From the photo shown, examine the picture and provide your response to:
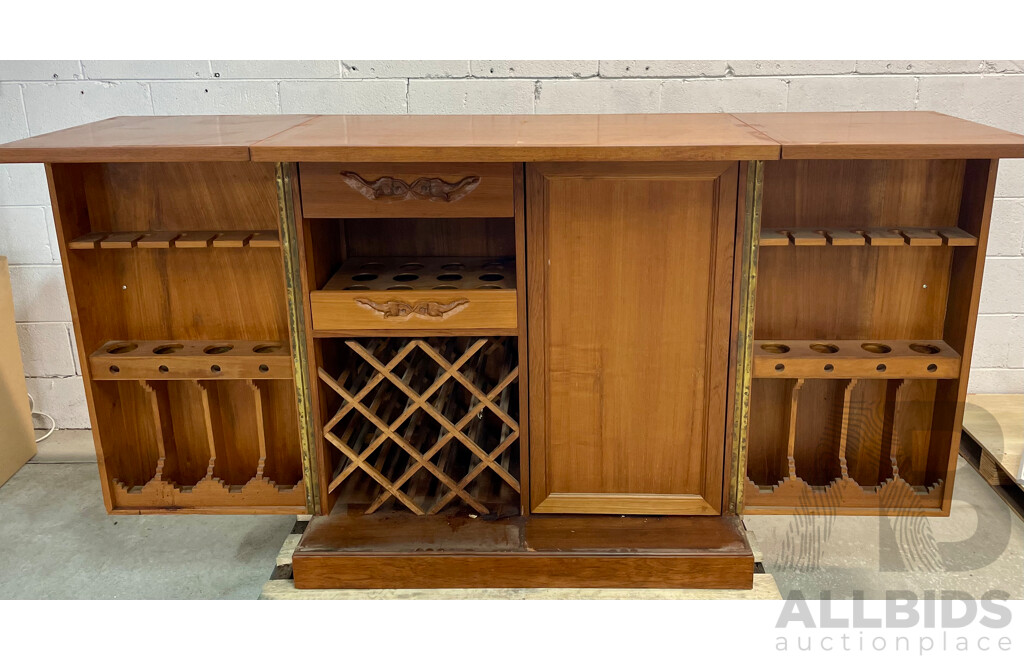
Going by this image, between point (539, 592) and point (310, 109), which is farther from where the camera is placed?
point (310, 109)

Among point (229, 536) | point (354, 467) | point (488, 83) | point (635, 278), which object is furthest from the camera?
point (488, 83)

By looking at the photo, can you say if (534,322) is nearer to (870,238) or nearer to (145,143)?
(870,238)

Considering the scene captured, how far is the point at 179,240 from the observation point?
1.97 metres

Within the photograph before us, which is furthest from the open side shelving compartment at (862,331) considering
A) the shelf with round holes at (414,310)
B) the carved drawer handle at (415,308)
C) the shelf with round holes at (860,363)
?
the carved drawer handle at (415,308)

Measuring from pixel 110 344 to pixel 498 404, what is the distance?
3.30ft

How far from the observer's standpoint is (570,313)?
1916 mm

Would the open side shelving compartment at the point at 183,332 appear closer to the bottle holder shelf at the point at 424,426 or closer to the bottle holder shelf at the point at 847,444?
the bottle holder shelf at the point at 424,426

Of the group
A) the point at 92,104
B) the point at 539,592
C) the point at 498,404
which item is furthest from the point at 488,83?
the point at 539,592

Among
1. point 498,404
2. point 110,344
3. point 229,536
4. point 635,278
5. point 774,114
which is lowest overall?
point 229,536

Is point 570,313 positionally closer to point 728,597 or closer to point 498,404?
point 498,404

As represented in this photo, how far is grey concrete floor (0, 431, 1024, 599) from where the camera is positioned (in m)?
1.98

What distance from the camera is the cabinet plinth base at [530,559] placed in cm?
193

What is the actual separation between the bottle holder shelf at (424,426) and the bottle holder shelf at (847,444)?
67cm

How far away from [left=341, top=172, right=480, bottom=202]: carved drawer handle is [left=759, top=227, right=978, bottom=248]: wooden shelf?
687mm
